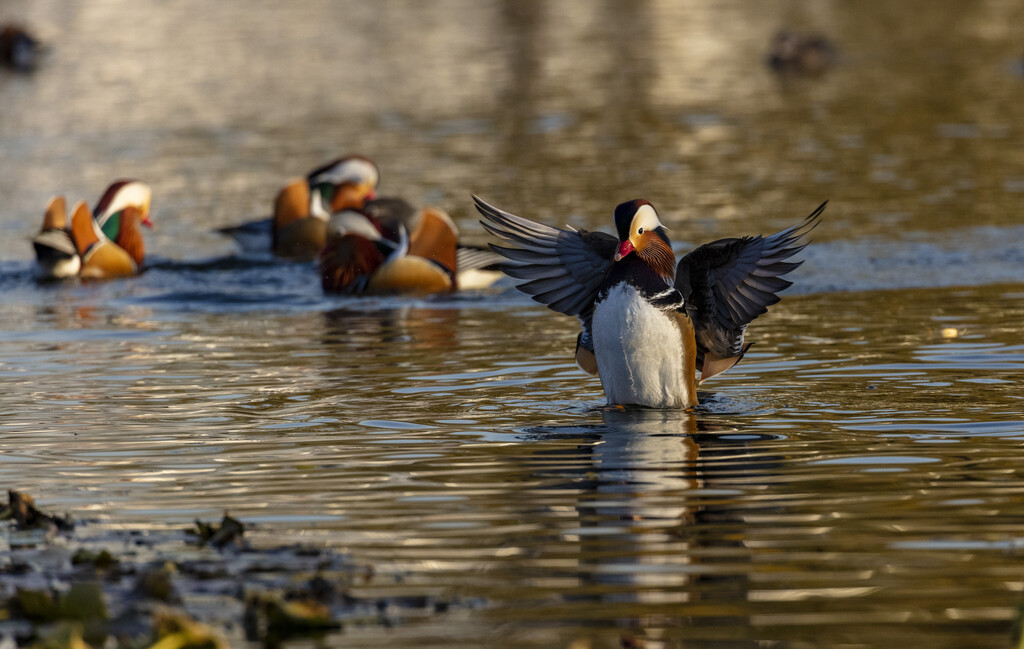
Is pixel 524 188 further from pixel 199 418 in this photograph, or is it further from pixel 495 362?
pixel 199 418

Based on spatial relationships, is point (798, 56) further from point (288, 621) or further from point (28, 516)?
point (288, 621)

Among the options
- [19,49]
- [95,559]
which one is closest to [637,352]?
[95,559]

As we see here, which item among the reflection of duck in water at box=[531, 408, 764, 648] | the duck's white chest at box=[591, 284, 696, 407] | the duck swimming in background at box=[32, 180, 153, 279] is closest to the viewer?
the reflection of duck in water at box=[531, 408, 764, 648]

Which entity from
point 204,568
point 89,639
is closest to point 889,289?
point 204,568

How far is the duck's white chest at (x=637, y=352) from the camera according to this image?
28.5 ft

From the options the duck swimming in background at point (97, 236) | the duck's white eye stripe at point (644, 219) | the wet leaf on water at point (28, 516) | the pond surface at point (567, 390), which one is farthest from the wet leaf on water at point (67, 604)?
the duck swimming in background at point (97, 236)

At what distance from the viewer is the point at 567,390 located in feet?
33.5

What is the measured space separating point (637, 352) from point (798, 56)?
30.3 meters

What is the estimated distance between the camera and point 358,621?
5.40m

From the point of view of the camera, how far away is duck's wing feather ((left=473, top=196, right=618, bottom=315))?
948cm

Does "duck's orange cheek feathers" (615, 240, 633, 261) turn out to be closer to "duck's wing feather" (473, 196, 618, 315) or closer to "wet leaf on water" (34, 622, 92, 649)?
"duck's wing feather" (473, 196, 618, 315)

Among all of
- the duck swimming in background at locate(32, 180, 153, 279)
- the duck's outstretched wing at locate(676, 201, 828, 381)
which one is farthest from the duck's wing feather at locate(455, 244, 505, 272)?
the duck's outstretched wing at locate(676, 201, 828, 381)

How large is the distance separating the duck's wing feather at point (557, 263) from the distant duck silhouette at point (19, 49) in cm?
3432

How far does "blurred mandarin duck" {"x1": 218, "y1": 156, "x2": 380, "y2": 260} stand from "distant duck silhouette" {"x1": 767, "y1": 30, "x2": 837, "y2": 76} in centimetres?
2132
